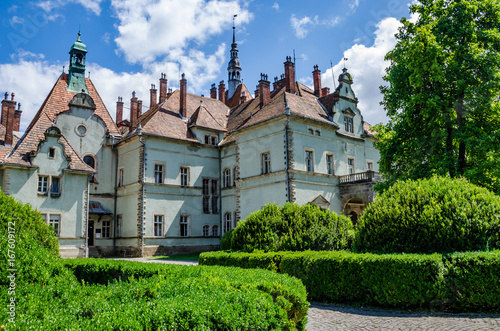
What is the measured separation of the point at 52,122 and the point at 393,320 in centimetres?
3168

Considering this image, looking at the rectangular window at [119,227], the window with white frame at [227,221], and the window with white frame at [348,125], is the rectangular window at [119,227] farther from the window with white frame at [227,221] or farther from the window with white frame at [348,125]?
the window with white frame at [348,125]

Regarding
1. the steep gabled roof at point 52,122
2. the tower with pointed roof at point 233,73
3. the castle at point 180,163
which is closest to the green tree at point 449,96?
the castle at point 180,163

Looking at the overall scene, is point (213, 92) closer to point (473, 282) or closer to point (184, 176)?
point (184, 176)

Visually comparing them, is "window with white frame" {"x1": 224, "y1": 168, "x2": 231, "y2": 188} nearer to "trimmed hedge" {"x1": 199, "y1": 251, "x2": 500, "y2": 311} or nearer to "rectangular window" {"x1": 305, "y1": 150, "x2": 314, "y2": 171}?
"rectangular window" {"x1": 305, "y1": 150, "x2": 314, "y2": 171}

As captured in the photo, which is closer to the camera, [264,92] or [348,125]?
[264,92]

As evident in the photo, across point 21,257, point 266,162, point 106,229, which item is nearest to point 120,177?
point 106,229

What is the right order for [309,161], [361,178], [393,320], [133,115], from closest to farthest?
[393,320] < [309,161] < [361,178] < [133,115]

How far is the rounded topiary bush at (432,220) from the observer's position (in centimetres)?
1188

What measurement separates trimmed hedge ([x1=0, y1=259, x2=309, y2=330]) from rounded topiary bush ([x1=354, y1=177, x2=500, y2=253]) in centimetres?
605

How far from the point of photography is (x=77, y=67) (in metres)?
39.6

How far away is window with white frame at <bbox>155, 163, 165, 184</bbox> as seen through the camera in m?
34.7

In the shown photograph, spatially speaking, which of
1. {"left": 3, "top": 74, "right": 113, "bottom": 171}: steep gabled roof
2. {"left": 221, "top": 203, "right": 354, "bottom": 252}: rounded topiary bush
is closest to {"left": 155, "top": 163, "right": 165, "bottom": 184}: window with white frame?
{"left": 3, "top": 74, "right": 113, "bottom": 171}: steep gabled roof

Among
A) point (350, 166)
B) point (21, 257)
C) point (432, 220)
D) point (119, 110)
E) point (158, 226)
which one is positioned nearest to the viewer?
point (21, 257)

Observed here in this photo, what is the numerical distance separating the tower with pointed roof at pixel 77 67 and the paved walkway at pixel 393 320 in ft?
118
